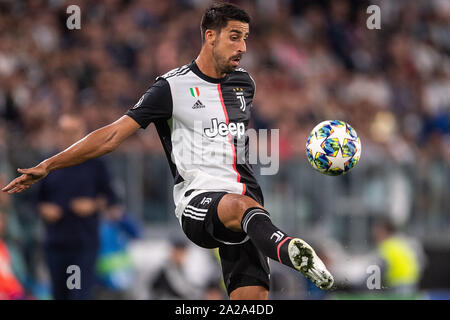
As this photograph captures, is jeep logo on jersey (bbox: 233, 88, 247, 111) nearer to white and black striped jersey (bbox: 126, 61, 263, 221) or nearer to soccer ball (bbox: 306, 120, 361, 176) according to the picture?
white and black striped jersey (bbox: 126, 61, 263, 221)

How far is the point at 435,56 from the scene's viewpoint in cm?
1680

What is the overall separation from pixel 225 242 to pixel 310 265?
118cm

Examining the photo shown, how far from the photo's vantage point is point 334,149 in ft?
21.4

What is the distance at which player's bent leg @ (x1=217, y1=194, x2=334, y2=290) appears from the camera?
520cm

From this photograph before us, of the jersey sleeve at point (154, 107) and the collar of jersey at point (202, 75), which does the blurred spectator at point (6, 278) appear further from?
the collar of jersey at point (202, 75)

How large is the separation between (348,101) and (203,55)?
852 cm

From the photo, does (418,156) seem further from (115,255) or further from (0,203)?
(0,203)

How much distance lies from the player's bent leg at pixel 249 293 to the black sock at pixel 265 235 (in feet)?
2.67

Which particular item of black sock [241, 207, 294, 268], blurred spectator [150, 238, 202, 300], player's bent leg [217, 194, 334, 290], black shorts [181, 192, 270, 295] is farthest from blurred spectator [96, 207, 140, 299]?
black sock [241, 207, 294, 268]

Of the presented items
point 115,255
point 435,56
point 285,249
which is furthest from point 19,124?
point 435,56

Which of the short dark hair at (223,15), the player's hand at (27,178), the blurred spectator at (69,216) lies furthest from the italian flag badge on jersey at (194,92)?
the blurred spectator at (69,216)

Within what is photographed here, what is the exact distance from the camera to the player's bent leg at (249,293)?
6.36 meters

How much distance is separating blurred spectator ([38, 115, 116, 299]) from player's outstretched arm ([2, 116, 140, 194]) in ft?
9.13

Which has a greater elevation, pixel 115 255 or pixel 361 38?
pixel 361 38
